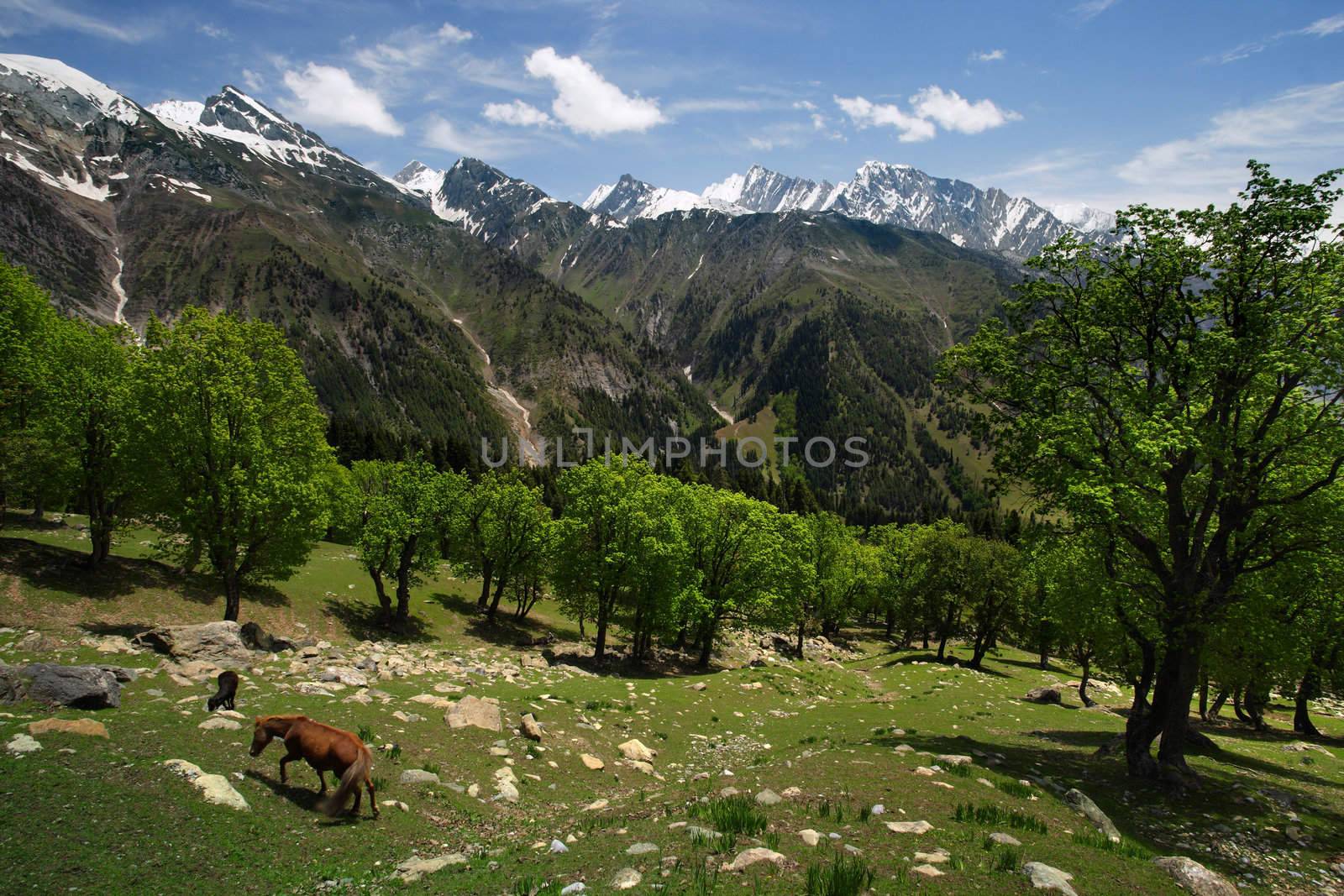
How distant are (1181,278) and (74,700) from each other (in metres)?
29.3

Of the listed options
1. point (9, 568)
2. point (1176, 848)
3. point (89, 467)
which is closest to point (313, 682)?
point (9, 568)

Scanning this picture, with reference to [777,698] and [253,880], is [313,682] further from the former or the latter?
[777,698]

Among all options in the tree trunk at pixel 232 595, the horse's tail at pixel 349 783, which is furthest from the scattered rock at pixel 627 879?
the tree trunk at pixel 232 595

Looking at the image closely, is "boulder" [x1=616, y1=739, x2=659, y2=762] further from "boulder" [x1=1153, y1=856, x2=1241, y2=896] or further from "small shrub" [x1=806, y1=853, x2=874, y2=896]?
"boulder" [x1=1153, y1=856, x2=1241, y2=896]

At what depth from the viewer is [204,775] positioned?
11.3 metres

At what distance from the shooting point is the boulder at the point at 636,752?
2020cm

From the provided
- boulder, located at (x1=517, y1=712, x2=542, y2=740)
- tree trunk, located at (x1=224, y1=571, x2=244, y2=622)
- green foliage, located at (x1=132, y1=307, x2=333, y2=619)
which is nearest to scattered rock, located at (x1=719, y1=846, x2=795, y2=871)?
boulder, located at (x1=517, y1=712, x2=542, y2=740)

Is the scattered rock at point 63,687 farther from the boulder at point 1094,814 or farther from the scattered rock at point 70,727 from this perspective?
the boulder at point 1094,814

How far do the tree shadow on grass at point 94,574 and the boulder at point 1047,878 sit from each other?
1459 inches

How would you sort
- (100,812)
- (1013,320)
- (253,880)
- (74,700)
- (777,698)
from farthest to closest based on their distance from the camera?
(777,698), (1013,320), (74,700), (100,812), (253,880)

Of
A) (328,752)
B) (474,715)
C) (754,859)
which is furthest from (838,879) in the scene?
(474,715)

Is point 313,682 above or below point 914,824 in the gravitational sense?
below

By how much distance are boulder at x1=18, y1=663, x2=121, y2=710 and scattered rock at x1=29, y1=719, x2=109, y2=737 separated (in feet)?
5.35

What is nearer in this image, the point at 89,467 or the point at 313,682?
the point at 313,682
